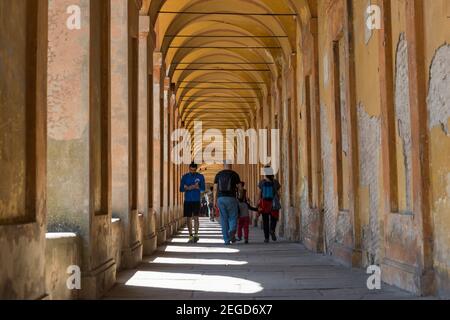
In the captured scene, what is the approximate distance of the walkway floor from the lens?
6.85 metres

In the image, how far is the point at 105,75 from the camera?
820 cm

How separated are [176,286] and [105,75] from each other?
266 centimetres

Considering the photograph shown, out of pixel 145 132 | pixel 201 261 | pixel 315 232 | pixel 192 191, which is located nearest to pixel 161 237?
pixel 192 191

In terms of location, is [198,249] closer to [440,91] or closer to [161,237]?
[161,237]

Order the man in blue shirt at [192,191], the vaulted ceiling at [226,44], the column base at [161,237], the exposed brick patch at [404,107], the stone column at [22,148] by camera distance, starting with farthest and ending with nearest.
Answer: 1. the vaulted ceiling at [226,44]
2. the column base at [161,237]
3. the man in blue shirt at [192,191]
4. the exposed brick patch at [404,107]
5. the stone column at [22,148]

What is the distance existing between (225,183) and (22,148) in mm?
9388

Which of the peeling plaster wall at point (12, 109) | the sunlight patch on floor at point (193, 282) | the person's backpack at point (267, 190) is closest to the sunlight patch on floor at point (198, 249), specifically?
the person's backpack at point (267, 190)

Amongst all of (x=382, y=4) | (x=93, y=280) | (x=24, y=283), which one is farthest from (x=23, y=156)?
(x=382, y=4)

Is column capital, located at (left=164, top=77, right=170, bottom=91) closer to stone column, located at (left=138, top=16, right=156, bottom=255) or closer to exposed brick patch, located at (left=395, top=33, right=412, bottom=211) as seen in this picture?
stone column, located at (left=138, top=16, right=156, bottom=255)

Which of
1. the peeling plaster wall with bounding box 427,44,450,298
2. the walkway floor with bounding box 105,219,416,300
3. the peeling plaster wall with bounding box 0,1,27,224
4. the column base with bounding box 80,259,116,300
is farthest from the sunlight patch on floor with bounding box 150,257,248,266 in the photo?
the peeling plaster wall with bounding box 0,1,27,224

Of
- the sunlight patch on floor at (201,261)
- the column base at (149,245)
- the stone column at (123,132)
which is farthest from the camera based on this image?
the column base at (149,245)

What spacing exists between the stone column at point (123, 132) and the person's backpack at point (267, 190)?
519 centimetres

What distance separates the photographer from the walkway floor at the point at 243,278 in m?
6.85

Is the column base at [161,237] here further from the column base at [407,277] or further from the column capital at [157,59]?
the column base at [407,277]
